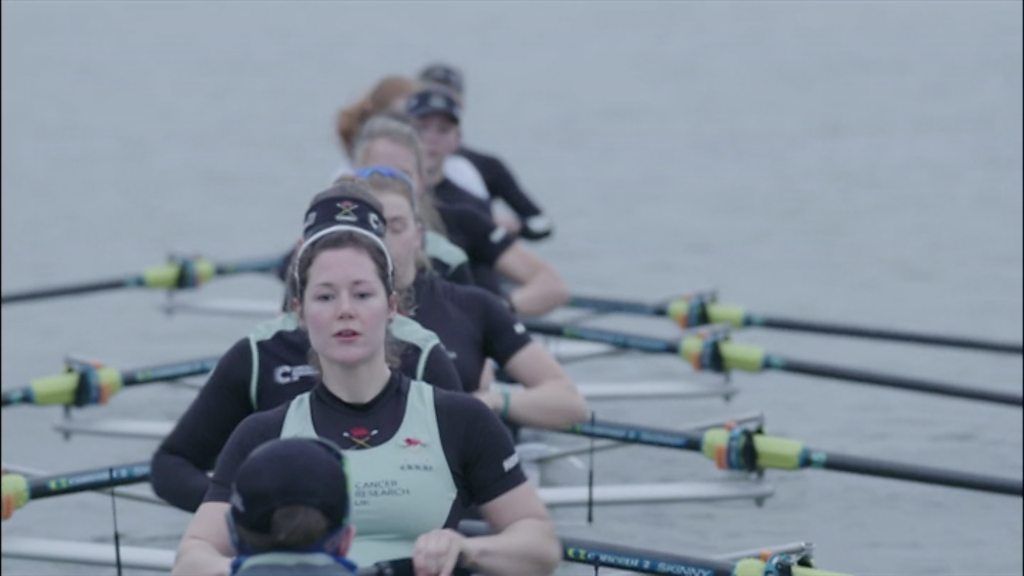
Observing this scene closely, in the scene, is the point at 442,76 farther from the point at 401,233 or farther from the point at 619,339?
the point at 401,233

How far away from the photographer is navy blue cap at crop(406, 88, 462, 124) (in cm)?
838

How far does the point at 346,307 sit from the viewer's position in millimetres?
4500

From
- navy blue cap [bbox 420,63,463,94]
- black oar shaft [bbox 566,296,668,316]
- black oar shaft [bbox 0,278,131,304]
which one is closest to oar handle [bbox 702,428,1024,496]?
black oar shaft [bbox 566,296,668,316]

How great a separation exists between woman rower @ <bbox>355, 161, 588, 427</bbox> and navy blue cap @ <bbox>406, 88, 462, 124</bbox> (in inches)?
Answer: 78.0

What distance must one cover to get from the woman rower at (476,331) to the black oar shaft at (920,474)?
1072 mm

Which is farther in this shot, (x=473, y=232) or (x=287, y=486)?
(x=473, y=232)

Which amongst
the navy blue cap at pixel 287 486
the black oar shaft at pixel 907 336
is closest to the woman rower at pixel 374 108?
the black oar shaft at pixel 907 336

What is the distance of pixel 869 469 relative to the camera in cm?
704

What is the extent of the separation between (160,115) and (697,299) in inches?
456

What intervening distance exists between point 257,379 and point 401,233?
2.68 feet

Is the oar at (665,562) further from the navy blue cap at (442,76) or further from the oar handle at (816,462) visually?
the navy blue cap at (442,76)

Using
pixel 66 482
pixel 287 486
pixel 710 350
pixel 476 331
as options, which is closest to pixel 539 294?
pixel 710 350

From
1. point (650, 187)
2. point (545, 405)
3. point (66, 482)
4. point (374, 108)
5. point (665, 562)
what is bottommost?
point (665, 562)

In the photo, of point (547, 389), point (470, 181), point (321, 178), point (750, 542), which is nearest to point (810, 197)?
point (321, 178)
